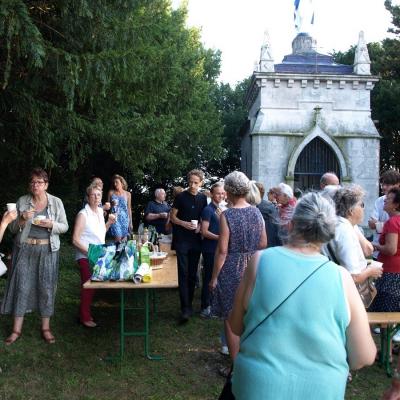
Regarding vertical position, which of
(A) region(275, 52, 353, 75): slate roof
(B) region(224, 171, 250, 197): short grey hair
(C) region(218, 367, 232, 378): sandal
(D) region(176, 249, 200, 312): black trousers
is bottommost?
(C) region(218, 367, 232, 378): sandal

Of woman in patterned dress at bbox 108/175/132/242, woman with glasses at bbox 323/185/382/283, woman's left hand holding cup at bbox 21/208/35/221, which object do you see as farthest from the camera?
woman in patterned dress at bbox 108/175/132/242

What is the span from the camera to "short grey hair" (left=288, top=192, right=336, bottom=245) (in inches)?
89.7

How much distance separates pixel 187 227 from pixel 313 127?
1190 centimetres

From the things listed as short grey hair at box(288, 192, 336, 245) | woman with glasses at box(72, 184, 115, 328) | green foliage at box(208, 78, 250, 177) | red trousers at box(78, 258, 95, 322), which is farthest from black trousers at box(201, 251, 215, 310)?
green foliage at box(208, 78, 250, 177)

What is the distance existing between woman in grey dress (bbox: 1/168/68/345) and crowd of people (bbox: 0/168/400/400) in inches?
0.4

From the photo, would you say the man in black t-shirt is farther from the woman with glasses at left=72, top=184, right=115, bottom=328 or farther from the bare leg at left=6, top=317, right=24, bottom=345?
the bare leg at left=6, top=317, right=24, bottom=345

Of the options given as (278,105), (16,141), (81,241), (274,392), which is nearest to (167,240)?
(81,241)

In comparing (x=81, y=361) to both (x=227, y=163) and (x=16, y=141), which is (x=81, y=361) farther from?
(x=227, y=163)

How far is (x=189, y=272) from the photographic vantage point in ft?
21.9

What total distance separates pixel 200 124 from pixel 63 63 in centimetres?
1324

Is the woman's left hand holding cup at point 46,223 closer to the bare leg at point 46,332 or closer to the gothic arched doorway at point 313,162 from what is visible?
the bare leg at point 46,332

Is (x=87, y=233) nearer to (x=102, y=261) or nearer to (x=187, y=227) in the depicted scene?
(x=102, y=261)

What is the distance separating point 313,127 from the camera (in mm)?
17109

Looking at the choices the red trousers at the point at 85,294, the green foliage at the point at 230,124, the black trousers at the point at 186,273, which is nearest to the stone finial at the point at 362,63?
the green foliage at the point at 230,124
